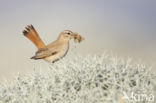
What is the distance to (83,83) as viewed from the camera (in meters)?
4.71

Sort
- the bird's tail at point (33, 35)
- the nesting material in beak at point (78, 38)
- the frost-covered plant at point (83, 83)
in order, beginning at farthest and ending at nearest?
the bird's tail at point (33, 35)
the nesting material in beak at point (78, 38)
the frost-covered plant at point (83, 83)

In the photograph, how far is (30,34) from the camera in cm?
836

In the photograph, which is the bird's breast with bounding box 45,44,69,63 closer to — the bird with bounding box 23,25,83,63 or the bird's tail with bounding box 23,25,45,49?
the bird with bounding box 23,25,83,63

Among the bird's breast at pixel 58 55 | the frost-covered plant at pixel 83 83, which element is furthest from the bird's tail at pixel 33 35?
the frost-covered plant at pixel 83 83

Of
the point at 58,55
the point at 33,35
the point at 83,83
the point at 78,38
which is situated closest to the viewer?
the point at 83,83

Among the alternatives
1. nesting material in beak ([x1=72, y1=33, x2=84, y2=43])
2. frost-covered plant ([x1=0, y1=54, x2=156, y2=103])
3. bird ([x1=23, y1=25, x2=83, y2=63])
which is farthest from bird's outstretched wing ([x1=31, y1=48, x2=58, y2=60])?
frost-covered plant ([x1=0, y1=54, x2=156, y2=103])

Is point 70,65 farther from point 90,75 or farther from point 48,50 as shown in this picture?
point 48,50

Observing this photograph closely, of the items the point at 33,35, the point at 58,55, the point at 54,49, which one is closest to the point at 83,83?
the point at 58,55

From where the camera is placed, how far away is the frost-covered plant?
448cm

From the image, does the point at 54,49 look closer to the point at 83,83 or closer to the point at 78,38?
the point at 78,38

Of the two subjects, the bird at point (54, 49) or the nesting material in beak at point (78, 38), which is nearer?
the nesting material in beak at point (78, 38)

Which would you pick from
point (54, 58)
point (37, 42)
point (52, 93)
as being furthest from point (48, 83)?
point (37, 42)

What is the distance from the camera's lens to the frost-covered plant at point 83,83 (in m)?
4.48

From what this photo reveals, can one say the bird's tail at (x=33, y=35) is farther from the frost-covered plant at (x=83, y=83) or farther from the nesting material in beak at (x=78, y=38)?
the frost-covered plant at (x=83, y=83)
